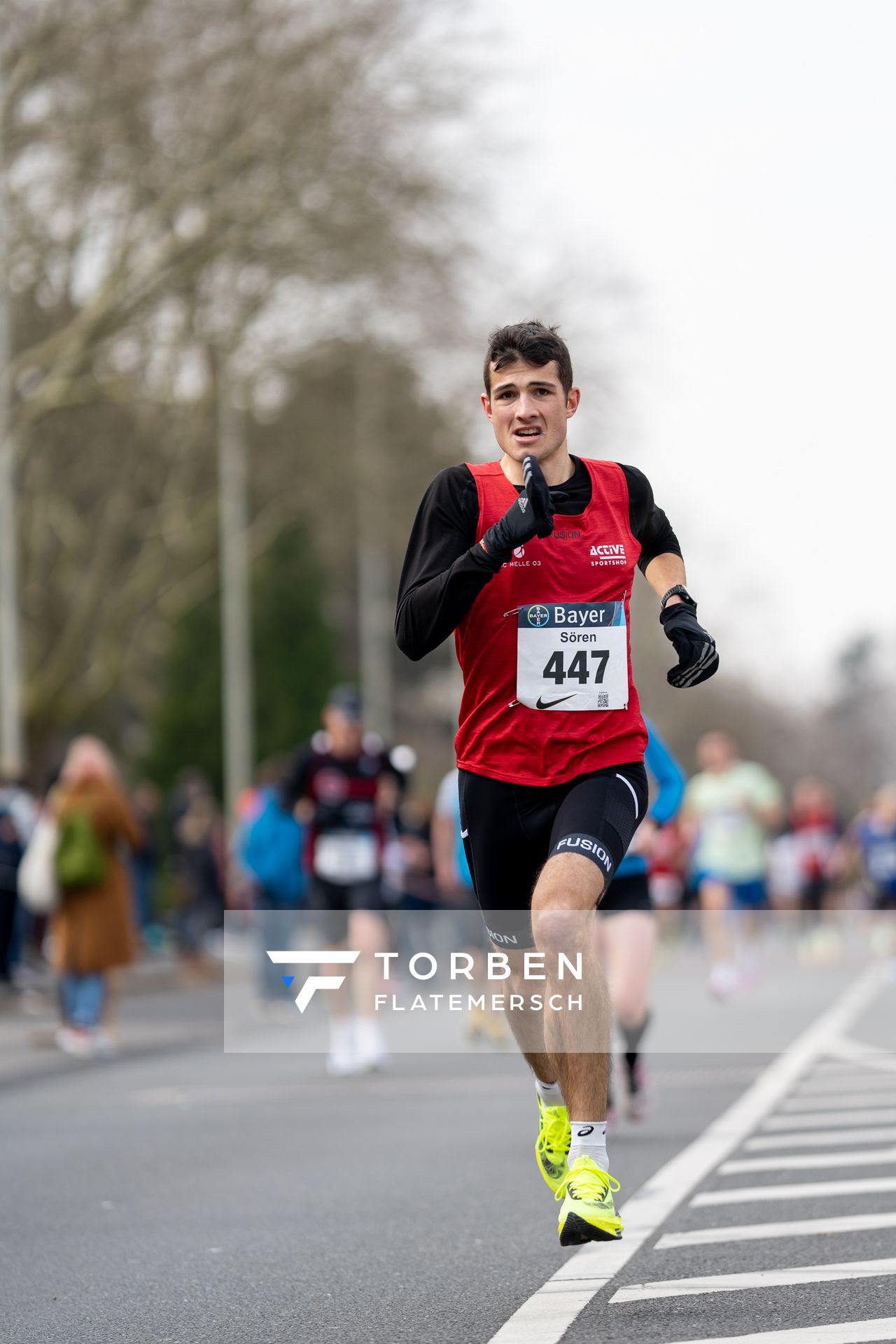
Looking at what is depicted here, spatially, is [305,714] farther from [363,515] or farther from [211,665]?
[363,515]

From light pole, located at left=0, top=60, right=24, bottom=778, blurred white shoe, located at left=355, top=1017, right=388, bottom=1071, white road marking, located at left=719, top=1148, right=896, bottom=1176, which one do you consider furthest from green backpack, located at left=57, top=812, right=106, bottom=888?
light pole, located at left=0, top=60, right=24, bottom=778

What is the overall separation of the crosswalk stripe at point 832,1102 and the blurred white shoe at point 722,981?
655cm

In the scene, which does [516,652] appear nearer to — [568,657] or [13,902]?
[568,657]

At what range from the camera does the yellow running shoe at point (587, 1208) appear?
543 cm

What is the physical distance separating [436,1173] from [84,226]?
22.4m

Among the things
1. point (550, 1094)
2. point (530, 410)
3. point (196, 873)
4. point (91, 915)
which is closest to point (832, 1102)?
point (550, 1094)

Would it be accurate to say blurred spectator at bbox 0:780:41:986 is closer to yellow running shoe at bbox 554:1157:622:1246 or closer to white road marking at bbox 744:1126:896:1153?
white road marking at bbox 744:1126:896:1153

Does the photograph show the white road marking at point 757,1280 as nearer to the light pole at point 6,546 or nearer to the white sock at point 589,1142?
the white sock at point 589,1142

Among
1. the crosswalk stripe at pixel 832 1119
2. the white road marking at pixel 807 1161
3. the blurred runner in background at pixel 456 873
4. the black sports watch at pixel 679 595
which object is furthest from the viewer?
the blurred runner in background at pixel 456 873

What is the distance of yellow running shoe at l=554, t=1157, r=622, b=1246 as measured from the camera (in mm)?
5426

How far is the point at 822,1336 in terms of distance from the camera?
17.0 feet

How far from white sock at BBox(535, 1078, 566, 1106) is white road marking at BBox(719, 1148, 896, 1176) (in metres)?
2.02

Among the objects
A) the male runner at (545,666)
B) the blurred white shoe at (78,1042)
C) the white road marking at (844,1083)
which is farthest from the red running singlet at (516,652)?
the blurred white shoe at (78,1042)

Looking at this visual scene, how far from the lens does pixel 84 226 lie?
2925 cm
